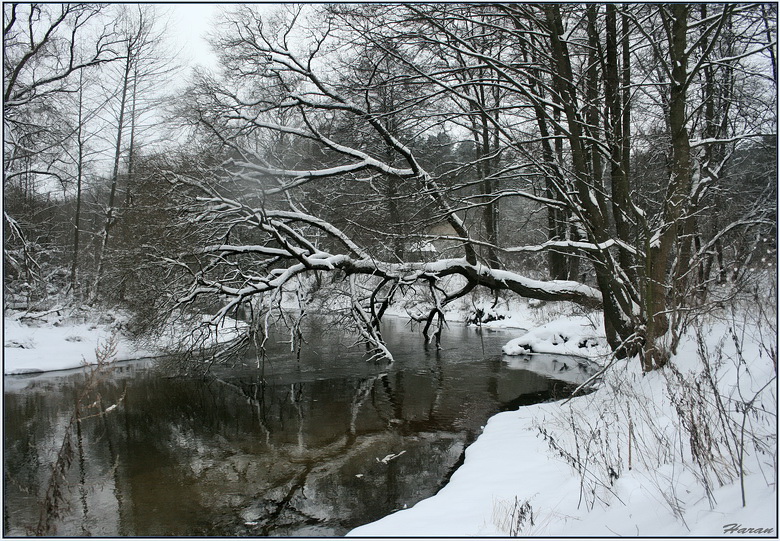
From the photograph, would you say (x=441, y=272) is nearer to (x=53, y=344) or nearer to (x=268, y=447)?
(x=268, y=447)

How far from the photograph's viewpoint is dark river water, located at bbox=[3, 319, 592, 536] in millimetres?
5367

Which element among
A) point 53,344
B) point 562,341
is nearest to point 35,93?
point 53,344

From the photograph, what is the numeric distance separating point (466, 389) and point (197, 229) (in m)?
7.98

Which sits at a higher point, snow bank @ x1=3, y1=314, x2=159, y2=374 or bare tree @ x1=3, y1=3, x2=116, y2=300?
bare tree @ x1=3, y1=3, x2=116, y2=300

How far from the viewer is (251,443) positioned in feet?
25.4

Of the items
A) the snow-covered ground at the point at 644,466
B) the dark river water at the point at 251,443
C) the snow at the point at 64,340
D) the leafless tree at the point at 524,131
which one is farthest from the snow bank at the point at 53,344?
the snow-covered ground at the point at 644,466

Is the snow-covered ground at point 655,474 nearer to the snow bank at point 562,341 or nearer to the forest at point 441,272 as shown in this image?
the forest at point 441,272

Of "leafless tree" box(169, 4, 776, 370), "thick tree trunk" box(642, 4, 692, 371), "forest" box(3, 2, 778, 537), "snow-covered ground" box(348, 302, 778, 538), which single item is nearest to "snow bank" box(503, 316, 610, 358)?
"forest" box(3, 2, 778, 537)

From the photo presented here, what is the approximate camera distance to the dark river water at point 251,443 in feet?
17.6

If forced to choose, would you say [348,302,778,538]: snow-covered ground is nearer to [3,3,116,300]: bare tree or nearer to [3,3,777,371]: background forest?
[3,3,777,371]: background forest

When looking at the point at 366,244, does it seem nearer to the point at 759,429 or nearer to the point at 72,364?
the point at 72,364

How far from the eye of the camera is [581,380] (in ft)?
37.7

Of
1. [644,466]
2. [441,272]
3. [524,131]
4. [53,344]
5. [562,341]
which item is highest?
[524,131]

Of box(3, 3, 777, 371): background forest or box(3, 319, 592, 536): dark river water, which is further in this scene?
box(3, 3, 777, 371): background forest
